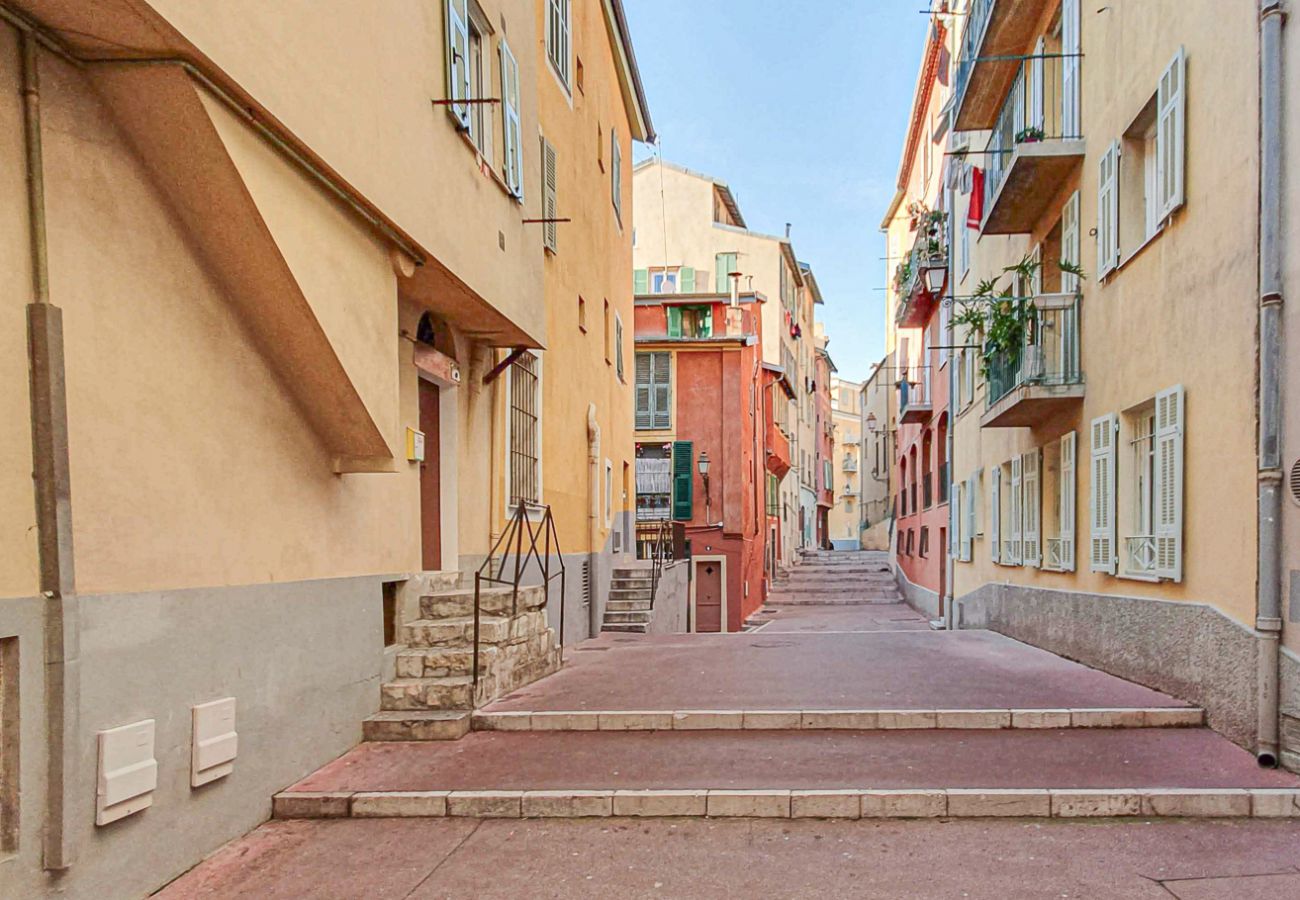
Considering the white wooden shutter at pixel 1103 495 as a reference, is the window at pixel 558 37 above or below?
above

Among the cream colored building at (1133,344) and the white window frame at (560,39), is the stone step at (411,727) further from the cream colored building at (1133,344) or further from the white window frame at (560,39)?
the white window frame at (560,39)

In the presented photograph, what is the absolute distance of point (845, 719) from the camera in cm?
730

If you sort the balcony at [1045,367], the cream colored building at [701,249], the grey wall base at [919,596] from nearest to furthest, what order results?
the balcony at [1045,367] < the grey wall base at [919,596] < the cream colored building at [701,249]

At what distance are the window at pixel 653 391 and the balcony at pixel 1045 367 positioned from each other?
53.8 feet

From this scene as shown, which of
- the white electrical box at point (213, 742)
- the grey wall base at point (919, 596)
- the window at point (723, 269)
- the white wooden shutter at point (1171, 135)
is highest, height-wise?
the window at point (723, 269)

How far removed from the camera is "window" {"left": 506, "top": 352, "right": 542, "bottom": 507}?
1125 cm

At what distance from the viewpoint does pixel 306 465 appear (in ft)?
19.8

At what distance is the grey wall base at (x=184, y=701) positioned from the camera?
385 cm

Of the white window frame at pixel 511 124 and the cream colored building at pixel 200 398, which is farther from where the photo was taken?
the white window frame at pixel 511 124

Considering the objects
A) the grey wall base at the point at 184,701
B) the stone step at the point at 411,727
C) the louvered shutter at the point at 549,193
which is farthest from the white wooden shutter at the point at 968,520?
the grey wall base at the point at 184,701

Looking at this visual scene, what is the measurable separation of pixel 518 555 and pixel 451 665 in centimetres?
106

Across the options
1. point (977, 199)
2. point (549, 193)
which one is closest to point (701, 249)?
point (977, 199)

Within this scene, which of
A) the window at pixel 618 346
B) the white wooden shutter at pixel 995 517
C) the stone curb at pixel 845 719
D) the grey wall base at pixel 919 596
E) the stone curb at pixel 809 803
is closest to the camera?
the stone curb at pixel 809 803

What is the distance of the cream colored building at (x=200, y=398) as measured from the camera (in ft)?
12.8
